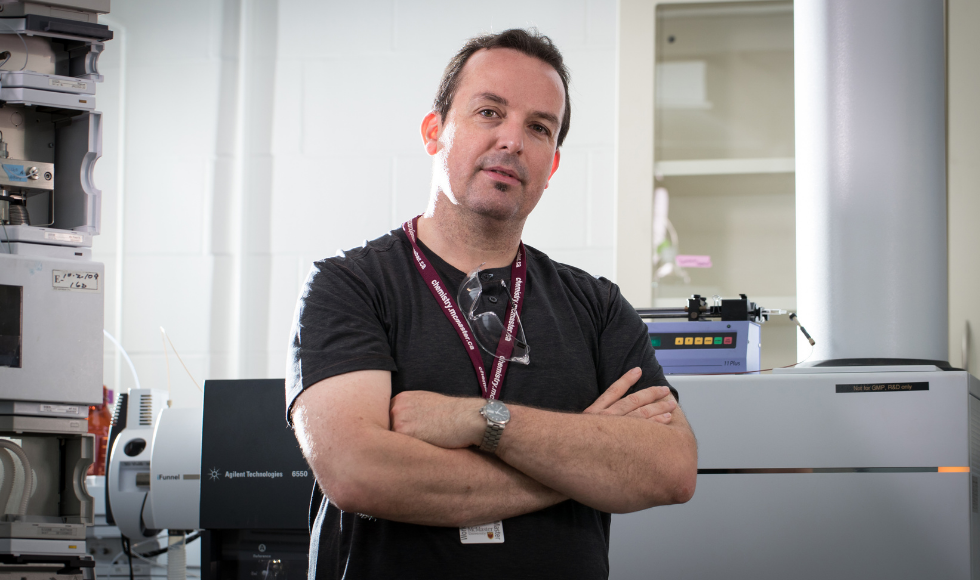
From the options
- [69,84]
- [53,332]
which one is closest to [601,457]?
[53,332]

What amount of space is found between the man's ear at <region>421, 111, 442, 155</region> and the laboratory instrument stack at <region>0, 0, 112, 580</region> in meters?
1.22

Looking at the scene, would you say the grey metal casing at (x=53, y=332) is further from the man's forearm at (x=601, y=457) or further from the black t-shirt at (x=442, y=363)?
the man's forearm at (x=601, y=457)

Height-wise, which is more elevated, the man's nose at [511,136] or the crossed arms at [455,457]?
the man's nose at [511,136]

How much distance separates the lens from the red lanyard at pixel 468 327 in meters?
1.14

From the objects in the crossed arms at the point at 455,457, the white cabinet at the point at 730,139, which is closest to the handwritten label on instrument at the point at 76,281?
the crossed arms at the point at 455,457

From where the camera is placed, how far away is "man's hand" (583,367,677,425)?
1.16 m

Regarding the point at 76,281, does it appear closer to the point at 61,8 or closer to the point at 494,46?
the point at 61,8

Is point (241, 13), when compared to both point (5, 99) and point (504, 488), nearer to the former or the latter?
point (5, 99)

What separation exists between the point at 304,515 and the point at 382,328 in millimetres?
829

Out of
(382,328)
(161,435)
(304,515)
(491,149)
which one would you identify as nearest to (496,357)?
(382,328)

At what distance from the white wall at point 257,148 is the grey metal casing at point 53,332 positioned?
703 mm

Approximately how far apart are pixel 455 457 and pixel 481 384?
0.44ft

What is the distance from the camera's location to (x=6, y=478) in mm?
2068

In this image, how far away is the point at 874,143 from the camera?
1854mm
